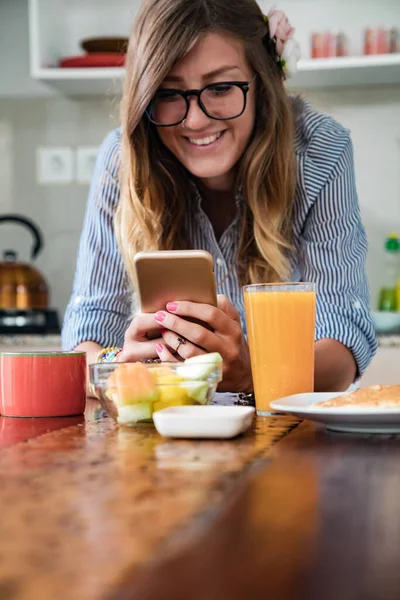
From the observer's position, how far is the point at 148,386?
0.90 m

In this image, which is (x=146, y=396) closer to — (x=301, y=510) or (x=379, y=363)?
(x=301, y=510)

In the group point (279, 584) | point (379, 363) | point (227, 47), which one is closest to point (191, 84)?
point (227, 47)

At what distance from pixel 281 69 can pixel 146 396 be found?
1038mm

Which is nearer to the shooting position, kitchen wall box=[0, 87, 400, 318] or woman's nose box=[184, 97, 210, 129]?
woman's nose box=[184, 97, 210, 129]

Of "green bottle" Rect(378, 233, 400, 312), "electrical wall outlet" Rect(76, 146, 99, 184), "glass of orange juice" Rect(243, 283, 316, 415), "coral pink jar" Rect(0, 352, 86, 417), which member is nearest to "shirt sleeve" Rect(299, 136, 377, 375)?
"glass of orange juice" Rect(243, 283, 316, 415)

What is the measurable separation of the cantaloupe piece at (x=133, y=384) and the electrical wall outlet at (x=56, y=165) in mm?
2804

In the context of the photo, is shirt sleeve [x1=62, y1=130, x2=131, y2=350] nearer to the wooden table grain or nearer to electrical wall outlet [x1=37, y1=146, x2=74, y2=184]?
the wooden table grain

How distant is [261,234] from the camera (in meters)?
1.73

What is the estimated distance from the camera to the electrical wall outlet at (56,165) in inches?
142

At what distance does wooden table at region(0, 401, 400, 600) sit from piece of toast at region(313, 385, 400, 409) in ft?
0.11

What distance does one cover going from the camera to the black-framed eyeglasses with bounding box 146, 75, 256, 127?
1577 millimetres

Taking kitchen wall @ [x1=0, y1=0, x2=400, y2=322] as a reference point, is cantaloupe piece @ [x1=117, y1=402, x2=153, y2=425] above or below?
below

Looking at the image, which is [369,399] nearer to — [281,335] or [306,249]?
[281,335]

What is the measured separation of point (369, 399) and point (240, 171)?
0.99 m
